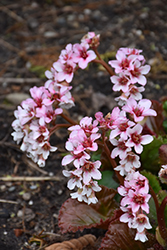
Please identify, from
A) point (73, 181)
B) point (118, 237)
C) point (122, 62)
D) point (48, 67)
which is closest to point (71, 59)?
point (122, 62)

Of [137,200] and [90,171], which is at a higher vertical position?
[90,171]

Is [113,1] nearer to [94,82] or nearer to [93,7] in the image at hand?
[93,7]

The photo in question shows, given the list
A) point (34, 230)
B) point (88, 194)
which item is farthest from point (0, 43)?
point (88, 194)

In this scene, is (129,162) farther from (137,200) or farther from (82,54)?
(82,54)

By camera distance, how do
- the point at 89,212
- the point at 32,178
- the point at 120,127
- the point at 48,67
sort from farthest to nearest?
1. the point at 48,67
2. the point at 32,178
3. the point at 89,212
4. the point at 120,127

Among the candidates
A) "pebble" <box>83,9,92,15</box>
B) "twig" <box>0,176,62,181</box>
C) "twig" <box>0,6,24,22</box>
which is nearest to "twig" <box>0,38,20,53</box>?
"twig" <box>0,6,24,22</box>

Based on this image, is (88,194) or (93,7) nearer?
(88,194)

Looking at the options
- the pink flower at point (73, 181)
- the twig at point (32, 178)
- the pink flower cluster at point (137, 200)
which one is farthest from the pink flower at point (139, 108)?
the twig at point (32, 178)
